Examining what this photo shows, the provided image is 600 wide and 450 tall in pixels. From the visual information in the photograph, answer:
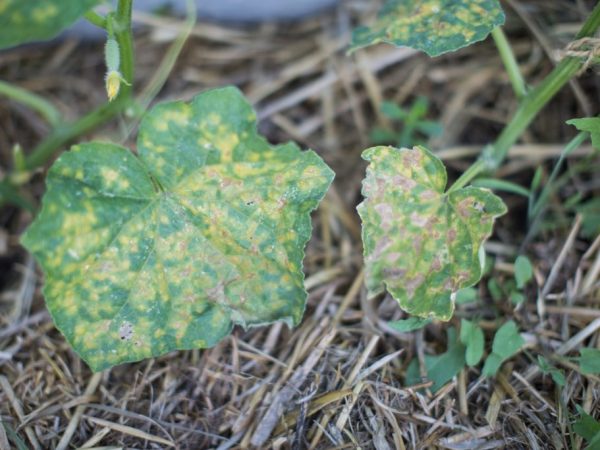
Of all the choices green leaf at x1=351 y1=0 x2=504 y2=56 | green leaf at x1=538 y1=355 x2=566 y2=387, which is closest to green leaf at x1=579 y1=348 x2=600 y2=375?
green leaf at x1=538 y1=355 x2=566 y2=387

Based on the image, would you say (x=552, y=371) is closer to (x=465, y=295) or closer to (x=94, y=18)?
(x=465, y=295)

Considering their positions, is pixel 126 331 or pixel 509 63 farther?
pixel 509 63

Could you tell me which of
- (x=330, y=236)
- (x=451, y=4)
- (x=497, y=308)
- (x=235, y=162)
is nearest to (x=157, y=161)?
(x=235, y=162)

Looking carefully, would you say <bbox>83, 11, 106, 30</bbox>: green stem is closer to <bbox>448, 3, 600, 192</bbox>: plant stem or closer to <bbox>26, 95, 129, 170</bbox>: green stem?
<bbox>26, 95, 129, 170</bbox>: green stem

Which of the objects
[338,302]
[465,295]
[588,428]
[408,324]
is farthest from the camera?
[338,302]

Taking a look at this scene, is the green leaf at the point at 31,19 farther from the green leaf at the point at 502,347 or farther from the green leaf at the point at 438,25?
the green leaf at the point at 502,347

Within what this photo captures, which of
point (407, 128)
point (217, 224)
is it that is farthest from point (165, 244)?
point (407, 128)

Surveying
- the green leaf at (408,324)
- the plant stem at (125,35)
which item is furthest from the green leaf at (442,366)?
the plant stem at (125,35)

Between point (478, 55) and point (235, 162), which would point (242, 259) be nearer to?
point (235, 162)
